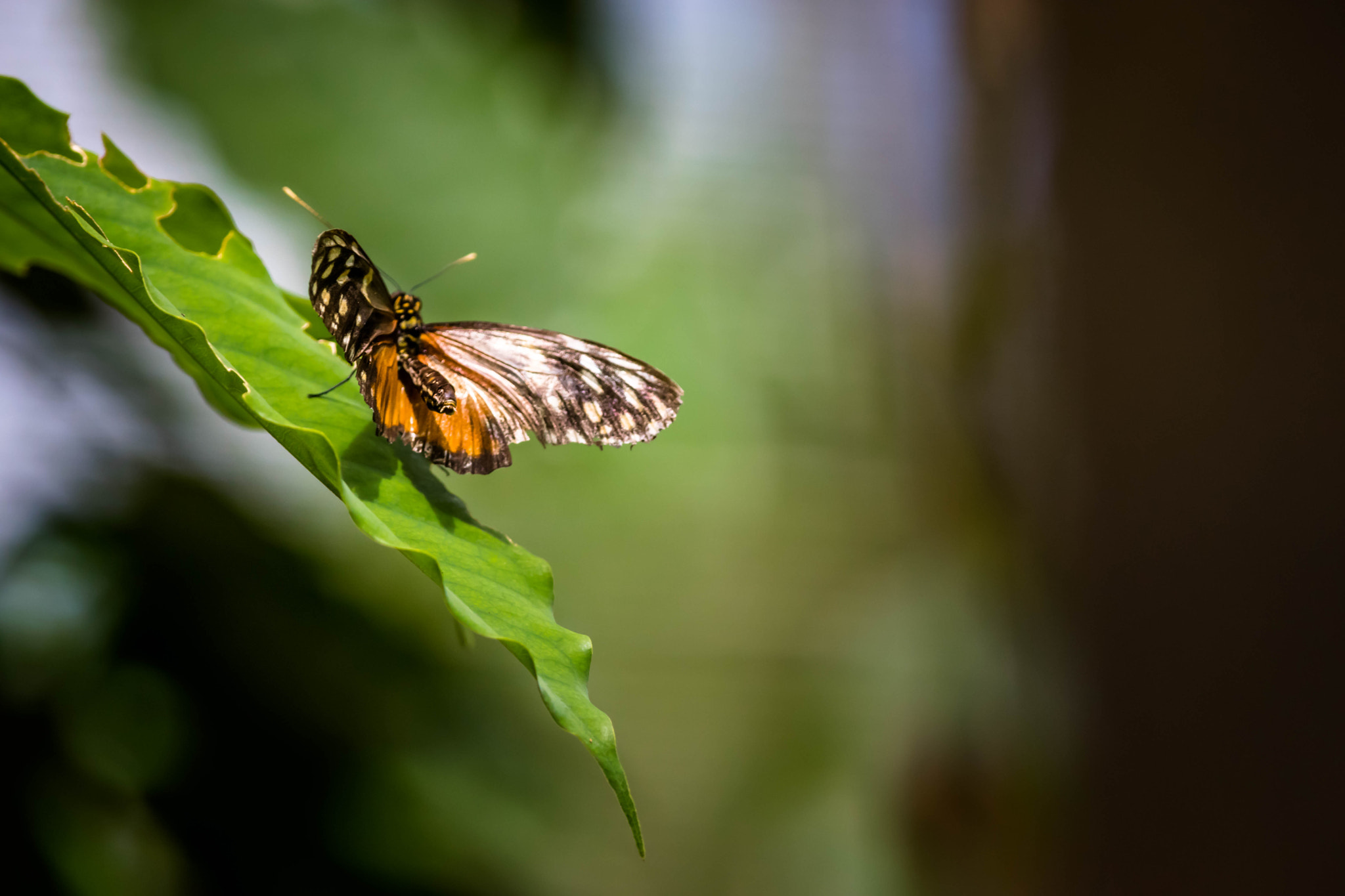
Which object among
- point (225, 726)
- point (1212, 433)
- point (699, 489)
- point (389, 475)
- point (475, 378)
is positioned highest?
point (1212, 433)

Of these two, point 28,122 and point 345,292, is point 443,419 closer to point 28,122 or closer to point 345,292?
point 345,292

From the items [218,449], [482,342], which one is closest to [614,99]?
[218,449]

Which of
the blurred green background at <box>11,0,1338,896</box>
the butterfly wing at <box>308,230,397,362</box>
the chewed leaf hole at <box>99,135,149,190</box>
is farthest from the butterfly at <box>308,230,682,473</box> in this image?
the blurred green background at <box>11,0,1338,896</box>

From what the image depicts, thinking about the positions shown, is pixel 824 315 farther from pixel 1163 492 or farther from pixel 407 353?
pixel 407 353

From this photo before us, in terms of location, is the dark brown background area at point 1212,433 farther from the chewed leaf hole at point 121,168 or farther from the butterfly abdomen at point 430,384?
the chewed leaf hole at point 121,168

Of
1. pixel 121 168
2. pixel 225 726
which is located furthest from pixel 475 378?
pixel 225 726

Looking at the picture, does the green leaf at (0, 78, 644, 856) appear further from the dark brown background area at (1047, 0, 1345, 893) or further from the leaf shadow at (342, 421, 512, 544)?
the dark brown background area at (1047, 0, 1345, 893)
